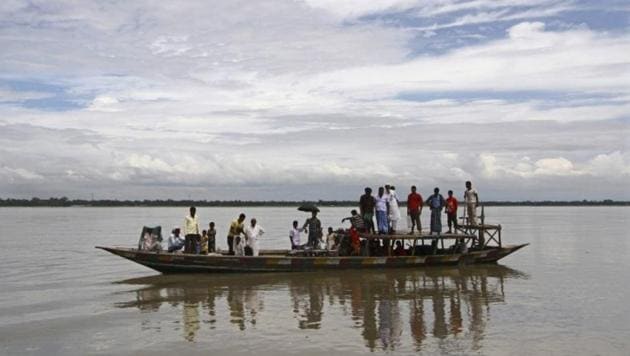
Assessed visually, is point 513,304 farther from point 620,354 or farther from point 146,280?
point 146,280

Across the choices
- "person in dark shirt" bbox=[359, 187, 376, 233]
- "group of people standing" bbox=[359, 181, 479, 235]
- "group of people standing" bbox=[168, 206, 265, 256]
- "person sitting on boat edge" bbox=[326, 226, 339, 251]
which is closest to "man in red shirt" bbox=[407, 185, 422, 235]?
"group of people standing" bbox=[359, 181, 479, 235]

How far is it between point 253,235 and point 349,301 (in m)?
5.53

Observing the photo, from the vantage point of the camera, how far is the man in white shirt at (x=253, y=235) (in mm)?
20453

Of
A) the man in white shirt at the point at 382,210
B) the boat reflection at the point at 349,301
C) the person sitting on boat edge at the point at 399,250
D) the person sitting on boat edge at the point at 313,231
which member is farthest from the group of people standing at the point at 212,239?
the person sitting on boat edge at the point at 399,250

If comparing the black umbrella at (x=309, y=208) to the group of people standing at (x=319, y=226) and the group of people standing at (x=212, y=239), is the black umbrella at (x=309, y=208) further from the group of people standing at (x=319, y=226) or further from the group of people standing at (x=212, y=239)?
the group of people standing at (x=212, y=239)

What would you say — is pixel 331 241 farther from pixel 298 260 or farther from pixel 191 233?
pixel 191 233

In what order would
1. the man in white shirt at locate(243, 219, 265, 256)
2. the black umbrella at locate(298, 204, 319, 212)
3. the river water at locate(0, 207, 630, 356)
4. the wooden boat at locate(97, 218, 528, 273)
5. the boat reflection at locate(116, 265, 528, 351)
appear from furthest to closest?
the black umbrella at locate(298, 204, 319, 212)
the man in white shirt at locate(243, 219, 265, 256)
the wooden boat at locate(97, 218, 528, 273)
the boat reflection at locate(116, 265, 528, 351)
the river water at locate(0, 207, 630, 356)

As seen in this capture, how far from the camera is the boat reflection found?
12852 millimetres

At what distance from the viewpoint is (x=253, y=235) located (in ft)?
67.3

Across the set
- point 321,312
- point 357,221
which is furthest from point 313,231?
point 321,312

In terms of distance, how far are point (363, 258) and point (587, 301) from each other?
7.35m

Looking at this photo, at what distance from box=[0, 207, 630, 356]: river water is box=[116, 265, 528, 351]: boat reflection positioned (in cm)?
3

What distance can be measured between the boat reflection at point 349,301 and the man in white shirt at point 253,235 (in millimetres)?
901

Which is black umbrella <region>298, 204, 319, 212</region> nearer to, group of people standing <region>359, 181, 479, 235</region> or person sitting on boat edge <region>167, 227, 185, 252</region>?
group of people standing <region>359, 181, 479, 235</region>
